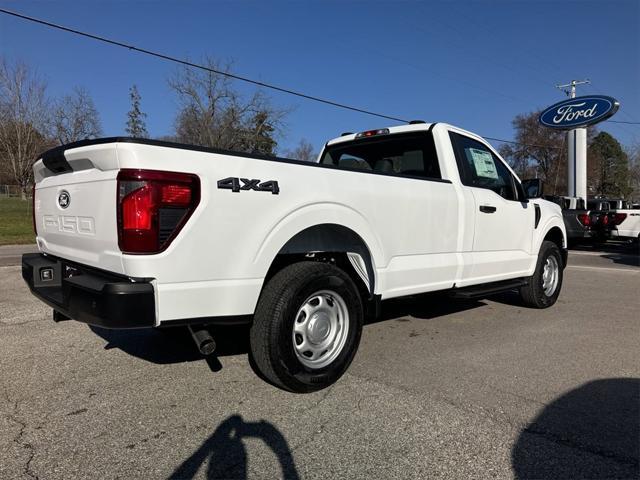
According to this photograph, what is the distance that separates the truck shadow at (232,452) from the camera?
246cm

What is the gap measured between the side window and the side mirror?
356 mm

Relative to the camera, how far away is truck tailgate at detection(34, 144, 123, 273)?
2777 mm

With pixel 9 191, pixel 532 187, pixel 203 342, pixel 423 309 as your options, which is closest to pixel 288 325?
pixel 203 342

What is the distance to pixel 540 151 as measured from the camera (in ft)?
182

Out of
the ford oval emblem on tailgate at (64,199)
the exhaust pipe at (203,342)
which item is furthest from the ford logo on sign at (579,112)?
the ford oval emblem on tailgate at (64,199)

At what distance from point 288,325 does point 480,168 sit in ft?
10.2

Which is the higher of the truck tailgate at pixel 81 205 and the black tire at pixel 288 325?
the truck tailgate at pixel 81 205

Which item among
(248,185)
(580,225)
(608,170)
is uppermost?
(608,170)

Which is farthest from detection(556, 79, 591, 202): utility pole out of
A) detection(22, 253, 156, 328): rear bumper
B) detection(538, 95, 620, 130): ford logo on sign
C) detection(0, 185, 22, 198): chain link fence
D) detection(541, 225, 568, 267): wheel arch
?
detection(0, 185, 22, 198): chain link fence

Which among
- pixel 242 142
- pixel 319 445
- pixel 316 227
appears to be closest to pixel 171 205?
pixel 316 227

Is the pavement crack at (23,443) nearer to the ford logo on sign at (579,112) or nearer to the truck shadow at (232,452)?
the truck shadow at (232,452)

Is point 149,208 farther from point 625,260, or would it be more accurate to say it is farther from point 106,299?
point 625,260

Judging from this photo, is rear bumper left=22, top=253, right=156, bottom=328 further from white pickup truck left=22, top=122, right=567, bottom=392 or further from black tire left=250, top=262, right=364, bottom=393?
black tire left=250, top=262, right=364, bottom=393

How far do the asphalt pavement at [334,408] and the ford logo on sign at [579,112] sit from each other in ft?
67.8
